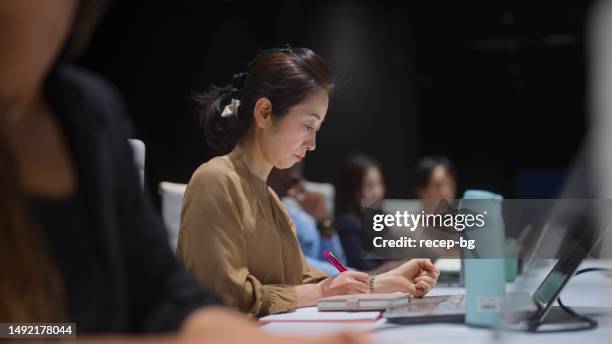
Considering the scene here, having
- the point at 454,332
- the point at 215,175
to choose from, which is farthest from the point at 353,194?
the point at 454,332

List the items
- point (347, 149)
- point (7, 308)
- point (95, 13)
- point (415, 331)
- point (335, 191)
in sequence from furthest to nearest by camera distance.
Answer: point (335, 191), point (347, 149), point (415, 331), point (95, 13), point (7, 308)

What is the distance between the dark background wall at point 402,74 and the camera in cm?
311

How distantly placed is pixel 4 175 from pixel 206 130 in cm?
107

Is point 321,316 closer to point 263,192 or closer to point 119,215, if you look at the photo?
point 263,192

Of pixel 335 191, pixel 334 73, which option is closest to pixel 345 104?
pixel 334 73

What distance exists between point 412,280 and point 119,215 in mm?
990

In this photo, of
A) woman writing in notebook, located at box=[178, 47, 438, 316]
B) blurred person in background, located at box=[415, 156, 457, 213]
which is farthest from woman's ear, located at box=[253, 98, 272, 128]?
blurred person in background, located at box=[415, 156, 457, 213]

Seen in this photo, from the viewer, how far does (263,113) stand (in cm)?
169

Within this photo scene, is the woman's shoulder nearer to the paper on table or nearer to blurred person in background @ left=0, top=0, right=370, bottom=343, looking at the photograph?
the paper on table

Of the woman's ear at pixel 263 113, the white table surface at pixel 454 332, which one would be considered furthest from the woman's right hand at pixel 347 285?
the woman's ear at pixel 263 113

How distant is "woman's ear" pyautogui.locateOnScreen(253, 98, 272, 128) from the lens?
168 cm

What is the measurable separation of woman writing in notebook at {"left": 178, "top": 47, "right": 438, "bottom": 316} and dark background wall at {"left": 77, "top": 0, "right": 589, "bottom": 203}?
0.27ft

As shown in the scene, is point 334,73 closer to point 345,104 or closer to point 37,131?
point 345,104

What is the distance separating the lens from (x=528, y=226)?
134 centimetres
